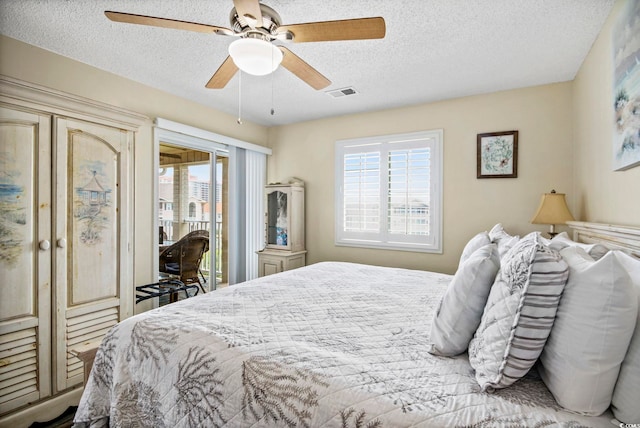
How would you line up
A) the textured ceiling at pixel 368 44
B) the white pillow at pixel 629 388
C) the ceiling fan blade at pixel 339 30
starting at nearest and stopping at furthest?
the white pillow at pixel 629 388 → the ceiling fan blade at pixel 339 30 → the textured ceiling at pixel 368 44

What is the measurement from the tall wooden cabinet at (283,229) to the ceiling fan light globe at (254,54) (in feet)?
7.69

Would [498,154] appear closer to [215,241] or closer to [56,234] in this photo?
[215,241]

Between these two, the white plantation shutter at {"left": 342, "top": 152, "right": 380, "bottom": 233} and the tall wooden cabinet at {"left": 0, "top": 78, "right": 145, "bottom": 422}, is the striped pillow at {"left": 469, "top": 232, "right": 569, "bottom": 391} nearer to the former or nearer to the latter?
the tall wooden cabinet at {"left": 0, "top": 78, "right": 145, "bottom": 422}

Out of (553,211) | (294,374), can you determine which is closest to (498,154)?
(553,211)

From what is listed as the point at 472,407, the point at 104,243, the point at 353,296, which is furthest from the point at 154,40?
the point at 472,407

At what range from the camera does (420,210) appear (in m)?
3.54

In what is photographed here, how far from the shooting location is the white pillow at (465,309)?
1173mm

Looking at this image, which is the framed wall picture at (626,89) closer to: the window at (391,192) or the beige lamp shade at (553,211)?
the beige lamp shade at (553,211)

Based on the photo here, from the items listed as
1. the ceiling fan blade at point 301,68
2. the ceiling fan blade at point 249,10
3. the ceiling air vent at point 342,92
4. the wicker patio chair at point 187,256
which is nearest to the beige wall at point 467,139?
the wicker patio chair at point 187,256

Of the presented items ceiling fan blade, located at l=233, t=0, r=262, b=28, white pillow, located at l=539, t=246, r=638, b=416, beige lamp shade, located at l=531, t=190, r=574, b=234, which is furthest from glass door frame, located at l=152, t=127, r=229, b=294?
beige lamp shade, located at l=531, t=190, r=574, b=234

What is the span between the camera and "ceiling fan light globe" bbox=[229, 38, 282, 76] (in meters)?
1.62

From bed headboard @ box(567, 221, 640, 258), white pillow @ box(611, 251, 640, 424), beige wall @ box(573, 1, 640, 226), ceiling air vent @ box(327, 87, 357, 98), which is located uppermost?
ceiling air vent @ box(327, 87, 357, 98)

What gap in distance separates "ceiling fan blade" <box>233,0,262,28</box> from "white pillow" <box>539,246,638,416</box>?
160cm

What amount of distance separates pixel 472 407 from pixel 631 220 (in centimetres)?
149
